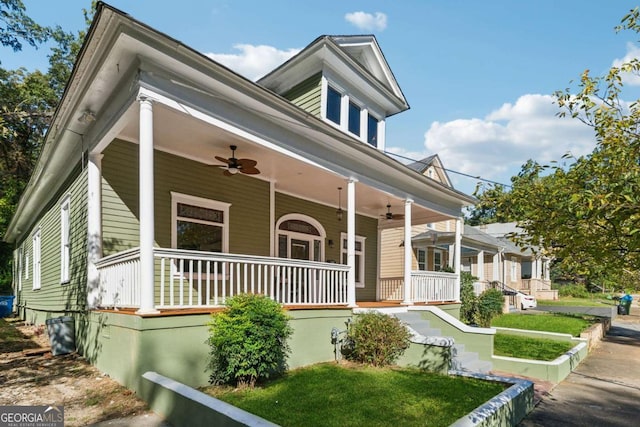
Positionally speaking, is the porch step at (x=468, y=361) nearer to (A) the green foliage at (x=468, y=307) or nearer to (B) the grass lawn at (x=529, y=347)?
(B) the grass lawn at (x=529, y=347)

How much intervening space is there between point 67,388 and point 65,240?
4330 millimetres

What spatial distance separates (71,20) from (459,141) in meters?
27.7

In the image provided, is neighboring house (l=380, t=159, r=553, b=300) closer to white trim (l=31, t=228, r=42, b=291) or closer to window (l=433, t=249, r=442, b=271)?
window (l=433, t=249, r=442, b=271)

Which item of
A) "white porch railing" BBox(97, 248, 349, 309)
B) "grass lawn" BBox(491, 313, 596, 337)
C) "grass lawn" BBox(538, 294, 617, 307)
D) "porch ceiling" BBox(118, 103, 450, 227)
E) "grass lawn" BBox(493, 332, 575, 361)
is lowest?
"grass lawn" BBox(538, 294, 617, 307)

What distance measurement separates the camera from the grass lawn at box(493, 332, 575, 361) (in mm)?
9070

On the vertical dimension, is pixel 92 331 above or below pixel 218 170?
below

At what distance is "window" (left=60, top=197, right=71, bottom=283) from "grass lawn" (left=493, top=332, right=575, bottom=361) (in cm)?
990

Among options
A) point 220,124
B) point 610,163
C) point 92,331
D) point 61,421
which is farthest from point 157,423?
point 610,163

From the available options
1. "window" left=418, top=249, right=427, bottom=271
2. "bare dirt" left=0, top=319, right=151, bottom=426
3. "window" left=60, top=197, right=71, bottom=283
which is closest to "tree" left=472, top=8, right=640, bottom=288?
"bare dirt" left=0, top=319, right=151, bottom=426

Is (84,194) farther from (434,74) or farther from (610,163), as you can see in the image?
(434,74)

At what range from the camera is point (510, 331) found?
12.6 m

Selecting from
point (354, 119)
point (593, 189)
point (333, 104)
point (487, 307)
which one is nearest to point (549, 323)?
point (487, 307)

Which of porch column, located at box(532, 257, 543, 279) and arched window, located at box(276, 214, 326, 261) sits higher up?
arched window, located at box(276, 214, 326, 261)

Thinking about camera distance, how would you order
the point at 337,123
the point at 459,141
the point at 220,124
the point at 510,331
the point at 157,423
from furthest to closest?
the point at 459,141
the point at 510,331
the point at 337,123
the point at 220,124
the point at 157,423
